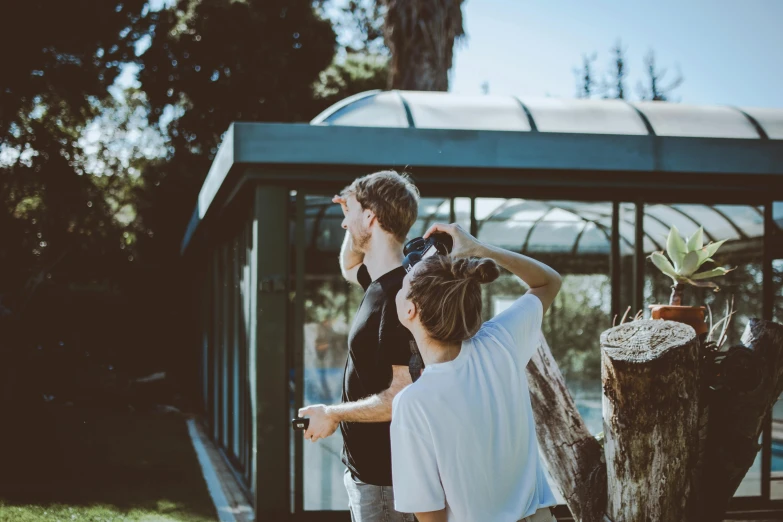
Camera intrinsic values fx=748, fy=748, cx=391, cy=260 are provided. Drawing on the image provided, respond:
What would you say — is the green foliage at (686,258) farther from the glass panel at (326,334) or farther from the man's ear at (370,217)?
the glass panel at (326,334)

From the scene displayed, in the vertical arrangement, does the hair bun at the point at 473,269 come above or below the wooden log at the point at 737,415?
above

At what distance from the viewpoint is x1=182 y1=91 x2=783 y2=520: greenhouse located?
4.98m

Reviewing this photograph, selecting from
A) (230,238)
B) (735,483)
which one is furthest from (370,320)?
(230,238)

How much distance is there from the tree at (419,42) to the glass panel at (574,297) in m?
2.78

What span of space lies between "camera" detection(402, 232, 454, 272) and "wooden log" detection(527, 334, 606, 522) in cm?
82

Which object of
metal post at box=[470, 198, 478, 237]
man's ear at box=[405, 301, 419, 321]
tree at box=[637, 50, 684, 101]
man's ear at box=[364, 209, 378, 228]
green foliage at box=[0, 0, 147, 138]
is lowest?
man's ear at box=[405, 301, 419, 321]

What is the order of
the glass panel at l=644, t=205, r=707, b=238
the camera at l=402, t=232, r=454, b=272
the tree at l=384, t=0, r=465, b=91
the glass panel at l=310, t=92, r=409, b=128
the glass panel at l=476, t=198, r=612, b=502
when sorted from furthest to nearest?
the tree at l=384, t=0, r=465, b=91 → the glass panel at l=476, t=198, r=612, b=502 → the glass panel at l=644, t=205, r=707, b=238 → the glass panel at l=310, t=92, r=409, b=128 → the camera at l=402, t=232, r=454, b=272

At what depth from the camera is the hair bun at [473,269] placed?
5.98 feet

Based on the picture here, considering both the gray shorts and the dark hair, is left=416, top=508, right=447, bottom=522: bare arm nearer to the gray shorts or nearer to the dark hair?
the dark hair

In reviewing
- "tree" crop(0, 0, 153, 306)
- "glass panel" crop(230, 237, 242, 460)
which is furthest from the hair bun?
"tree" crop(0, 0, 153, 306)

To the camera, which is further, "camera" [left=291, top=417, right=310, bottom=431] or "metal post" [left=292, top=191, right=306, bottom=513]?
"metal post" [left=292, top=191, right=306, bottom=513]

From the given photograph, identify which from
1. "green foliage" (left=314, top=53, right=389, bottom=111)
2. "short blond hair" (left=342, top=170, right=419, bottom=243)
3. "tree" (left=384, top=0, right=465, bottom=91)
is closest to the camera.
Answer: "short blond hair" (left=342, top=170, right=419, bottom=243)

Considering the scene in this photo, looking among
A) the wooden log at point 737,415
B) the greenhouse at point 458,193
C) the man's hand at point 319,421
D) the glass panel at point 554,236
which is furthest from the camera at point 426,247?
the glass panel at point 554,236

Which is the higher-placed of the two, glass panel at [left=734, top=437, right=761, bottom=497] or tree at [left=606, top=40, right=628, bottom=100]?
tree at [left=606, top=40, right=628, bottom=100]
